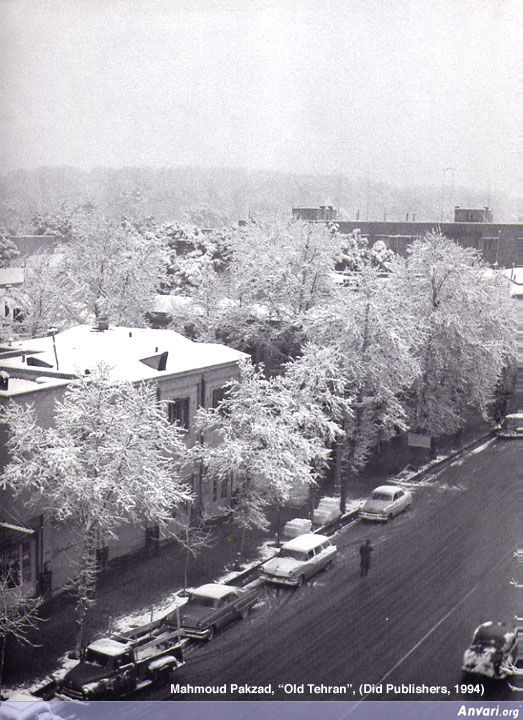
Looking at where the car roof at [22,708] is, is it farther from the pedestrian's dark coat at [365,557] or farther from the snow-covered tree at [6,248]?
the snow-covered tree at [6,248]

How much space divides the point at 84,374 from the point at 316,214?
25.0 m

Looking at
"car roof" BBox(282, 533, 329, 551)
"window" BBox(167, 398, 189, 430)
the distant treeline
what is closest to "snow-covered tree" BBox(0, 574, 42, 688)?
"car roof" BBox(282, 533, 329, 551)

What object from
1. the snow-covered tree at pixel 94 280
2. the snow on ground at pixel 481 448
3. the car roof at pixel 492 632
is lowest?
the snow on ground at pixel 481 448

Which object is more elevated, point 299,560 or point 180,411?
point 180,411

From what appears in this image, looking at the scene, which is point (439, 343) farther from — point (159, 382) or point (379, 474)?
point (159, 382)

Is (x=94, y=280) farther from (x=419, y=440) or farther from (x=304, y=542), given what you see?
(x=304, y=542)

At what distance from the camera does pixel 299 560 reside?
52.8 feet

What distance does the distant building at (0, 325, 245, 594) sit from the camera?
13.7 metres

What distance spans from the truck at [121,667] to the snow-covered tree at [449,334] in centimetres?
1421

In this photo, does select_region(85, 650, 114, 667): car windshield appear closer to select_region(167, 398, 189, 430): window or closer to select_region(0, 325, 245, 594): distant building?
select_region(0, 325, 245, 594): distant building

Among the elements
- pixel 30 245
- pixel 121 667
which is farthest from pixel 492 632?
pixel 30 245

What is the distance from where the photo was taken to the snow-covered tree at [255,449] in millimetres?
16797

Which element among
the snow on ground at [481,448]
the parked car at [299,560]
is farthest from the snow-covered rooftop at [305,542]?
the snow on ground at [481,448]

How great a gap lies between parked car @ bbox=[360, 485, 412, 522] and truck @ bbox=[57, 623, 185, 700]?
845cm
